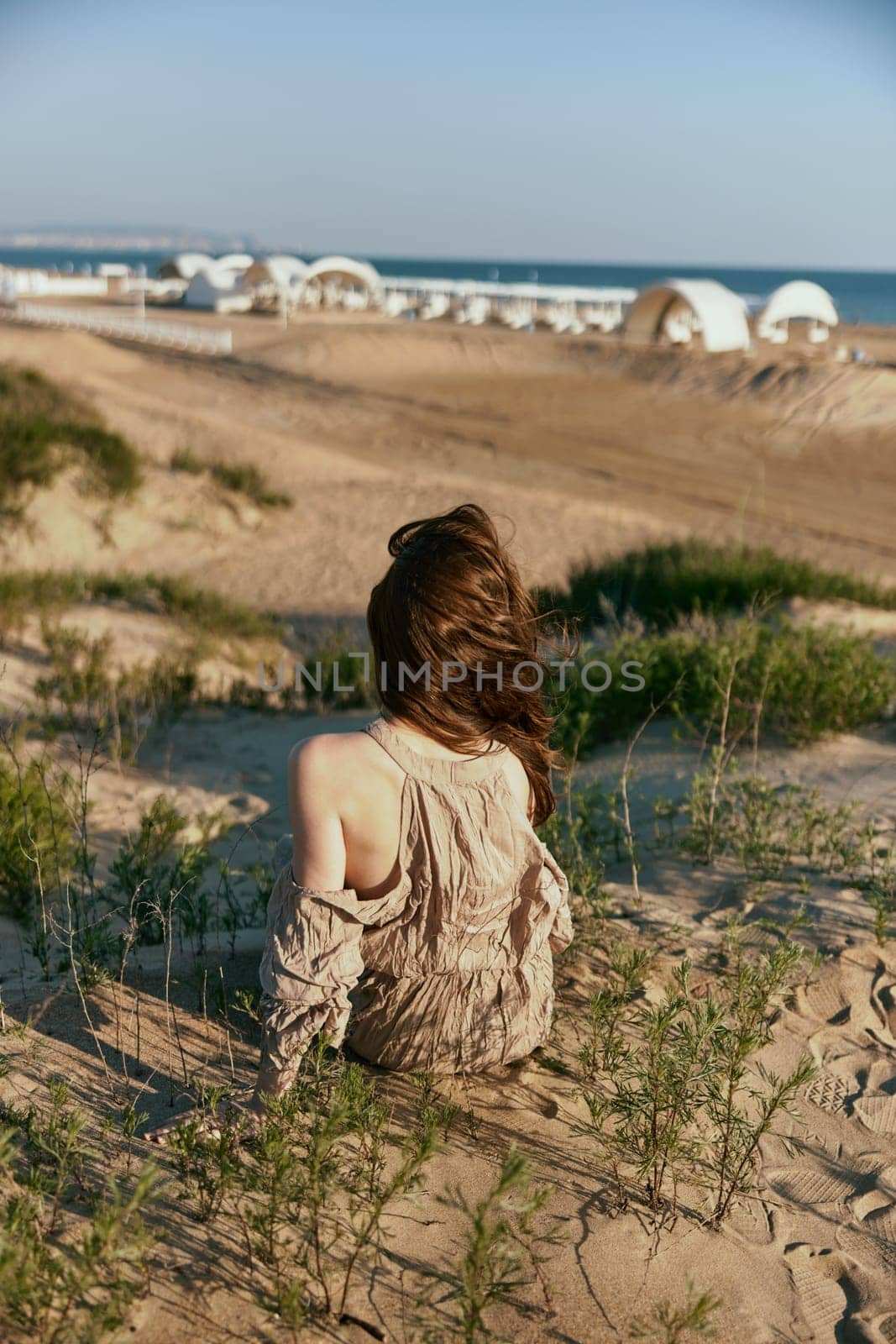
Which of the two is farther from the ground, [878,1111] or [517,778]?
[517,778]

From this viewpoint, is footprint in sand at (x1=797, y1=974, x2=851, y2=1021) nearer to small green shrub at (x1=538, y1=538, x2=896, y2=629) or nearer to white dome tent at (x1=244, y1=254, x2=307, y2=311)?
small green shrub at (x1=538, y1=538, x2=896, y2=629)

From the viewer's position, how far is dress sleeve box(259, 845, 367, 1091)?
2.10m

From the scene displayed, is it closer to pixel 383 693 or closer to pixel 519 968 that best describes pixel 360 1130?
pixel 519 968

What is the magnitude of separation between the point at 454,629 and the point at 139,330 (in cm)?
2735

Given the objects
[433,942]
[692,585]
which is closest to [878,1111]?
[433,942]

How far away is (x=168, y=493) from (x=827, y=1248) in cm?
1071

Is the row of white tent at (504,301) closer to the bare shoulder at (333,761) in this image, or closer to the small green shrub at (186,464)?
the small green shrub at (186,464)

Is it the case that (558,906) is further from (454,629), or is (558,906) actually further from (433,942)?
(454,629)

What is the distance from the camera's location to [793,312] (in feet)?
94.4

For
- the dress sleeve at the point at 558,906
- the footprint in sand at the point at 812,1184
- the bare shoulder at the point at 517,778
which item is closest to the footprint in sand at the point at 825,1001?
the footprint in sand at the point at 812,1184

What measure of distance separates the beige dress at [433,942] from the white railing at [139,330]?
2442 cm

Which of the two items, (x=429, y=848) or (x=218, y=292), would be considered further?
(x=218, y=292)

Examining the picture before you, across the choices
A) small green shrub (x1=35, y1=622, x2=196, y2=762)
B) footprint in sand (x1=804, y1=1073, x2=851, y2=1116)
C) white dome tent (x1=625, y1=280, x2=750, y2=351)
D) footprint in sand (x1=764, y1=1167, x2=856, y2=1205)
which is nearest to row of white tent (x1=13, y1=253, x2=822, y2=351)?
white dome tent (x1=625, y1=280, x2=750, y2=351)

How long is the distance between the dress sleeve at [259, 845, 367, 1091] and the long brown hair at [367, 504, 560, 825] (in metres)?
0.40
